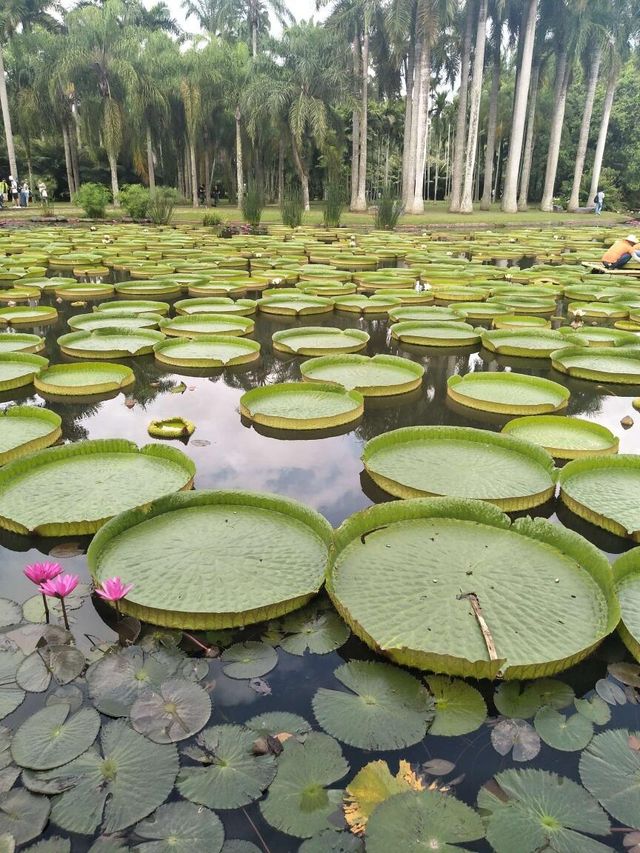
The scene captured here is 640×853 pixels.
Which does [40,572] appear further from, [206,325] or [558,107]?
[558,107]

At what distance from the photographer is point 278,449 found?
320 cm

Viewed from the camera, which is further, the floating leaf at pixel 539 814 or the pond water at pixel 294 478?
the pond water at pixel 294 478

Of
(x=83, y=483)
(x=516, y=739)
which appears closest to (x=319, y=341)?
(x=83, y=483)

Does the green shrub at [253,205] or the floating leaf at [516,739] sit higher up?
the green shrub at [253,205]

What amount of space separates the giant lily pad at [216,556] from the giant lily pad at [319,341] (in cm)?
266

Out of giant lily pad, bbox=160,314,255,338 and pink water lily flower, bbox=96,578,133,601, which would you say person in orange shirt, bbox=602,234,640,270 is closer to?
giant lily pad, bbox=160,314,255,338

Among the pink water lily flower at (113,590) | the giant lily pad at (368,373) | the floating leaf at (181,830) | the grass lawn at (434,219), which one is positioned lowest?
the floating leaf at (181,830)

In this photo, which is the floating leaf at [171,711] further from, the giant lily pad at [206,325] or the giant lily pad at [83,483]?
the giant lily pad at [206,325]

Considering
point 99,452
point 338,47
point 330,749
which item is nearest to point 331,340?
point 99,452

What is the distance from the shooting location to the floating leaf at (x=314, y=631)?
Result: 170cm

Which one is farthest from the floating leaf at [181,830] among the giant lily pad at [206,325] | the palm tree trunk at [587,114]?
the palm tree trunk at [587,114]

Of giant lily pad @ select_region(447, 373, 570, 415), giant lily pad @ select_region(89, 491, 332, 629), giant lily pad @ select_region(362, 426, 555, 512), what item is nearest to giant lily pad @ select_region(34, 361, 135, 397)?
giant lily pad @ select_region(89, 491, 332, 629)

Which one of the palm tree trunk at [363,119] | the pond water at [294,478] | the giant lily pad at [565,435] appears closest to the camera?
the pond water at [294,478]

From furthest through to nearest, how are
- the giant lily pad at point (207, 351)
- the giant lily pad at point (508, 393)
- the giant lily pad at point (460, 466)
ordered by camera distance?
the giant lily pad at point (207, 351) < the giant lily pad at point (508, 393) < the giant lily pad at point (460, 466)
